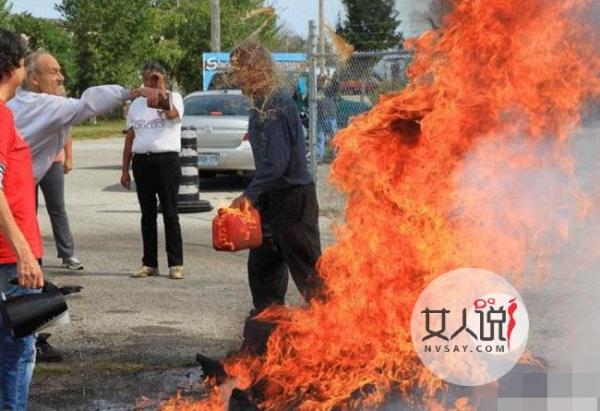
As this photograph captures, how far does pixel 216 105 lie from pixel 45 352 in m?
11.5

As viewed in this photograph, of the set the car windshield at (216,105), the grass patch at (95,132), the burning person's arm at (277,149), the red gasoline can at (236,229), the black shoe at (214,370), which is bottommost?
the grass patch at (95,132)

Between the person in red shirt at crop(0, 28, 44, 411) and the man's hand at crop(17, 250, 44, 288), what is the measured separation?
0.02m

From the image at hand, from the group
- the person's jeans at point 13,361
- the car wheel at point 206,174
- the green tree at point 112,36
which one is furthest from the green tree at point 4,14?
the person's jeans at point 13,361

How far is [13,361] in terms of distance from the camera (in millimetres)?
4996

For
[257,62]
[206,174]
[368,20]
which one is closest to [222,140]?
[206,174]

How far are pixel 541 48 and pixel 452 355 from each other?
156cm

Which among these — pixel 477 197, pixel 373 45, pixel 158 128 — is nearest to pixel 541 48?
pixel 477 197

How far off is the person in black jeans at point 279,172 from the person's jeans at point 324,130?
9.36 meters

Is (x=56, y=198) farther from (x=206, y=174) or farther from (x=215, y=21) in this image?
(x=215, y=21)

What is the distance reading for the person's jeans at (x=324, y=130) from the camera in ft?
52.6

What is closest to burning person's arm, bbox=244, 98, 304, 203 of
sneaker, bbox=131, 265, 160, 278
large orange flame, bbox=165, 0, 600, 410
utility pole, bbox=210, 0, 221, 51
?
large orange flame, bbox=165, 0, 600, 410

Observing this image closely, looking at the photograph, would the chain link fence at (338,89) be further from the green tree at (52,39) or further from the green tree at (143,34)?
the green tree at (52,39)

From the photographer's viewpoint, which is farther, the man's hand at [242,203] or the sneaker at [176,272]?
the sneaker at [176,272]

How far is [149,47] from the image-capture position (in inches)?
1779
